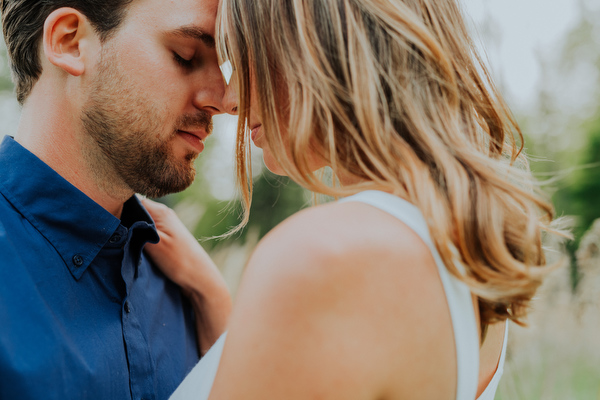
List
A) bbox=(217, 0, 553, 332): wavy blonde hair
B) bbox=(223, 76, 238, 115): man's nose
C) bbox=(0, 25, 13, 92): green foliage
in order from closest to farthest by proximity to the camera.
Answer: bbox=(217, 0, 553, 332): wavy blonde hair, bbox=(223, 76, 238, 115): man's nose, bbox=(0, 25, 13, 92): green foliage

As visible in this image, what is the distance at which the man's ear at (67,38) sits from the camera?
1.72 m

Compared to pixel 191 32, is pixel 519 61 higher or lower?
lower

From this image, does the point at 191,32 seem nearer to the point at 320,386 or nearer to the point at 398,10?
the point at 398,10

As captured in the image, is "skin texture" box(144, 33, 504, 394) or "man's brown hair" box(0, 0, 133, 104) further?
"man's brown hair" box(0, 0, 133, 104)

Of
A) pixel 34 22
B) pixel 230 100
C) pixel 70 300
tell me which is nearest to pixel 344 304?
pixel 70 300

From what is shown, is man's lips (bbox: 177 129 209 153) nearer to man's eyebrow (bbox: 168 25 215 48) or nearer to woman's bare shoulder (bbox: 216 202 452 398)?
man's eyebrow (bbox: 168 25 215 48)

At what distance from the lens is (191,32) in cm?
180

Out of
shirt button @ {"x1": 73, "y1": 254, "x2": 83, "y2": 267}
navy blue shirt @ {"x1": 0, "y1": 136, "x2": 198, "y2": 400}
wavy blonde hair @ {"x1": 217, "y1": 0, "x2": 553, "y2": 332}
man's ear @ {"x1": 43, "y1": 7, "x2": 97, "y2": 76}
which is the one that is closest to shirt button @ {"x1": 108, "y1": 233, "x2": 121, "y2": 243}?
navy blue shirt @ {"x1": 0, "y1": 136, "x2": 198, "y2": 400}

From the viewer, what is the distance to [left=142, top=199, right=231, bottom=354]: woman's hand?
6.77 feet

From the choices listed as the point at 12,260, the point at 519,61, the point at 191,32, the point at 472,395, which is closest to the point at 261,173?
the point at 519,61

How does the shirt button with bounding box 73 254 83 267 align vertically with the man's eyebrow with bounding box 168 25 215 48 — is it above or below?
below

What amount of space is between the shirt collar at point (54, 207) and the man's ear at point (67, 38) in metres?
0.34

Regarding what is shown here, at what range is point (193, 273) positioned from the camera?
6.89 feet

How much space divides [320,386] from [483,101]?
0.95m
